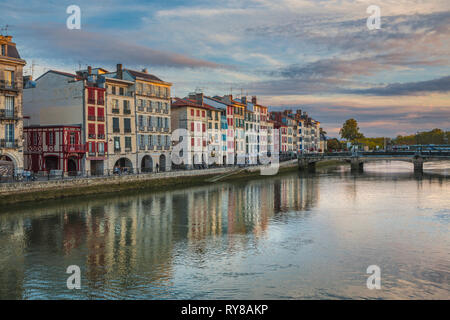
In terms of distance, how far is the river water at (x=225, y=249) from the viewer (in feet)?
51.1

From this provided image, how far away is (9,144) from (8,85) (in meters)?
5.20

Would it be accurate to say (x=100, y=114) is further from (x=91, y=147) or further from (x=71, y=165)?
(x=71, y=165)

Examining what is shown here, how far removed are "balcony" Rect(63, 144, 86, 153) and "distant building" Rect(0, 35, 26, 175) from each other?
19.5 feet

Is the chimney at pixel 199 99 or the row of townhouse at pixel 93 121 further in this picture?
the chimney at pixel 199 99

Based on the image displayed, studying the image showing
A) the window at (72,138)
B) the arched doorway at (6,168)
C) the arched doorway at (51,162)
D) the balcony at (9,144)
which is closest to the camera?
the arched doorway at (6,168)

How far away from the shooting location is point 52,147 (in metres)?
44.3

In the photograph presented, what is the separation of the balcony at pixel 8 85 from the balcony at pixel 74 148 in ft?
26.6

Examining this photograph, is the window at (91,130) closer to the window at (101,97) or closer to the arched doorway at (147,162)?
the window at (101,97)

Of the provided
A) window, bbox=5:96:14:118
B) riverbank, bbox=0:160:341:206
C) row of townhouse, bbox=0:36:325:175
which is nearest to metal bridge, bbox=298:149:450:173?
row of townhouse, bbox=0:36:325:175

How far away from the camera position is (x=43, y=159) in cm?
4488

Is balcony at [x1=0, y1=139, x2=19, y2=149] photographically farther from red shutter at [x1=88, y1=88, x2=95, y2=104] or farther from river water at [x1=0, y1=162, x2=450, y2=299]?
red shutter at [x1=88, y1=88, x2=95, y2=104]

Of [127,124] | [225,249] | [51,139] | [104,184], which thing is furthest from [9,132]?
[225,249]

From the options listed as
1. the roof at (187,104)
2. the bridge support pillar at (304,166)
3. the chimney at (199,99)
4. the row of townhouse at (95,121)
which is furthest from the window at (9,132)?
Answer: the bridge support pillar at (304,166)
